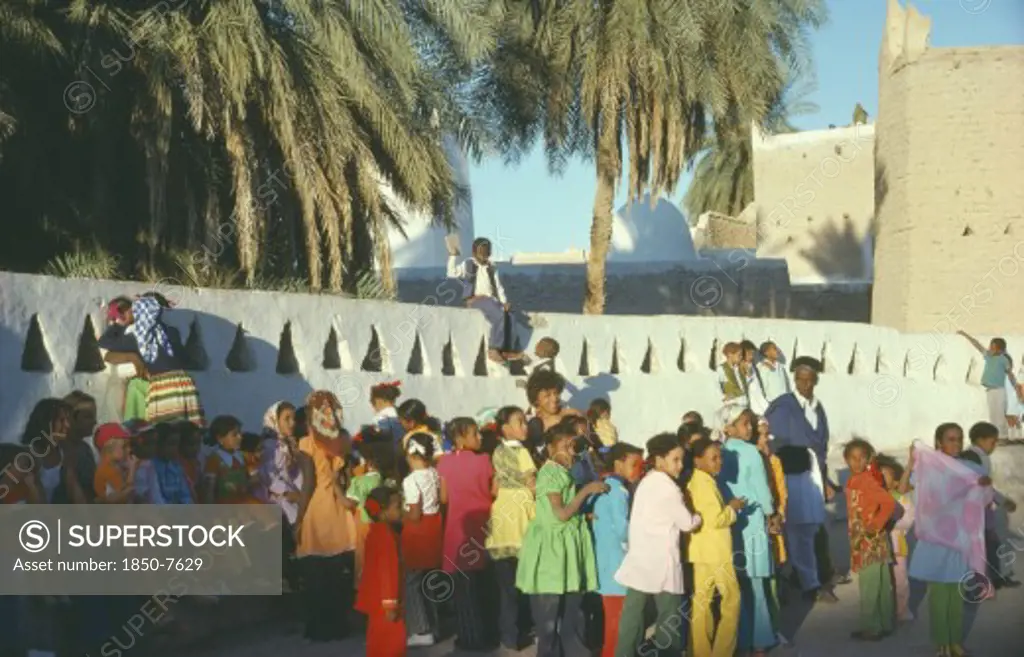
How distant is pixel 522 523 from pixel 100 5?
6843 millimetres

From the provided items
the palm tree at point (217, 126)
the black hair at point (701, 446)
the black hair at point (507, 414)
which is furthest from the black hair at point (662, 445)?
the palm tree at point (217, 126)

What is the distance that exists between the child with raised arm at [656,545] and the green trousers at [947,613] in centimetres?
165

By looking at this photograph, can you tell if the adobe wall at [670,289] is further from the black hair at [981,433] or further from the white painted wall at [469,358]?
the black hair at [981,433]

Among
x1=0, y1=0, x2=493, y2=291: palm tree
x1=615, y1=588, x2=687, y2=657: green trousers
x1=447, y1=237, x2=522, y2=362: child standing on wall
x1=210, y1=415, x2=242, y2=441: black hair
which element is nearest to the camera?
x1=615, y1=588, x2=687, y2=657: green trousers

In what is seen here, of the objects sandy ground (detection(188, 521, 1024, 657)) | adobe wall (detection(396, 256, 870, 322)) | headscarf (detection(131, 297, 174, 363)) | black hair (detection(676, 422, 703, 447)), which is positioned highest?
adobe wall (detection(396, 256, 870, 322))

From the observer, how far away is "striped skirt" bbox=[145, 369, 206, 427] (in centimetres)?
941

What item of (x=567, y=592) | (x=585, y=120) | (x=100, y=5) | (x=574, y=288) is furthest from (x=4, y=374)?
(x=574, y=288)

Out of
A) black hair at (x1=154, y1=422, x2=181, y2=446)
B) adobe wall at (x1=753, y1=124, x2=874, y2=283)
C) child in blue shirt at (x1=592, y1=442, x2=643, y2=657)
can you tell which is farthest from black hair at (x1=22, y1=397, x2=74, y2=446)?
adobe wall at (x1=753, y1=124, x2=874, y2=283)

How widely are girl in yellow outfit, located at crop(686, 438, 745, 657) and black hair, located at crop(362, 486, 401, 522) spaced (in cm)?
161

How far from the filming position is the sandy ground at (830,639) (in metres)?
8.81

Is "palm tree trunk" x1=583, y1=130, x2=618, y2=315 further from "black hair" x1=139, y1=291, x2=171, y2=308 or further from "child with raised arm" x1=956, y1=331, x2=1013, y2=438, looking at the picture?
"black hair" x1=139, y1=291, x2=171, y2=308

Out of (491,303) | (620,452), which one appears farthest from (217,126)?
(620,452)

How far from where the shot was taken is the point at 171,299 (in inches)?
396

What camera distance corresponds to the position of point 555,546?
8070 mm
